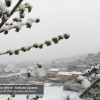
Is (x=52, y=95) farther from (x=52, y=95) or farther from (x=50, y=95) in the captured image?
(x=50, y=95)

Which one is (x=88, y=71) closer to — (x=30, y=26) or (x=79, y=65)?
(x=30, y=26)

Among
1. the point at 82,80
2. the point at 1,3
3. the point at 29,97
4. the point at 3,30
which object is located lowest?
the point at 29,97

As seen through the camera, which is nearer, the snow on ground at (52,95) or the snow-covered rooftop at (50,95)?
the snow-covered rooftop at (50,95)

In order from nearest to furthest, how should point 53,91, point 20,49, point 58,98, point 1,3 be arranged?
point 1,3, point 20,49, point 58,98, point 53,91

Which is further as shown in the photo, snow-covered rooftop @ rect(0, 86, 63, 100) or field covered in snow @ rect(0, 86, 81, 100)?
field covered in snow @ rect(0, 86, 81, 100)

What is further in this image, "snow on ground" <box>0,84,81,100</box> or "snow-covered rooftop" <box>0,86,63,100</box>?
"snow on ground" <box>0,84,81,100</box>

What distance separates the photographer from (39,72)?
1747 millimetres

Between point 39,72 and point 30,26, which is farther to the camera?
point 39,72

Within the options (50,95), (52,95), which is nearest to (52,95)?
(52,95)

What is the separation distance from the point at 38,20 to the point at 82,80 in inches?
23.7

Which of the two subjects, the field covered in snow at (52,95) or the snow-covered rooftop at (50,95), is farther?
the field covered in snow at (52,95)

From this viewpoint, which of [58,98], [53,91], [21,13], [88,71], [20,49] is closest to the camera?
[21,13]

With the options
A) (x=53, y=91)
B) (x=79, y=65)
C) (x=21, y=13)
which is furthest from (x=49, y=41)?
(x=79, y=65)

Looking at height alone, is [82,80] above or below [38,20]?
below
